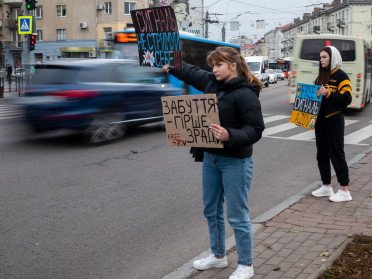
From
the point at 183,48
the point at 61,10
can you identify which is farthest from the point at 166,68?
the point at 61,10

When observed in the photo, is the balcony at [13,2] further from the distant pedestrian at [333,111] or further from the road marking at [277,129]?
the distant pedestrian at [333,111]

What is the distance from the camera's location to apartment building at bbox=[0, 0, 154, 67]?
191ft

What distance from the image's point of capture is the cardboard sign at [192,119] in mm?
3990

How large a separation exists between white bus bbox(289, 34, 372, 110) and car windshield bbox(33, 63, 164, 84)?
867cm

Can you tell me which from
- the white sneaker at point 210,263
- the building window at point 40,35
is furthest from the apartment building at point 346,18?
the white sneaker at point 210,263

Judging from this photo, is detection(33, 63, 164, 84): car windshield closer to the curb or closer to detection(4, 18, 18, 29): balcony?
the curb

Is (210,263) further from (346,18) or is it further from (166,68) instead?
(346,18)

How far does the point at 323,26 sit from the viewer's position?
102 m

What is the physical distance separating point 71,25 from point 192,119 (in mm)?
58634

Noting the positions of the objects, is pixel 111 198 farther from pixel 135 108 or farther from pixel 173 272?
pixel 135 108

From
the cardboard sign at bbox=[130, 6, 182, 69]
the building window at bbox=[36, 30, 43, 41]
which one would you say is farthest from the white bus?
the building window at bbox=[36, 30, 43, 41]

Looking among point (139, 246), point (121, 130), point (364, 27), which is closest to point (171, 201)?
point (139, 246)

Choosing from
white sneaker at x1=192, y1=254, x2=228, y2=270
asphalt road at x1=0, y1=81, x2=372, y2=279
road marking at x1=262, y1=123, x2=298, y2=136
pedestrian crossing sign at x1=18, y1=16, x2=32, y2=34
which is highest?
pedestrian crossing sign at x1=18, y1=16, x2=32, y2=34

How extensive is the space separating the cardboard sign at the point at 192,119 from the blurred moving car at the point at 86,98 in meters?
6.98
